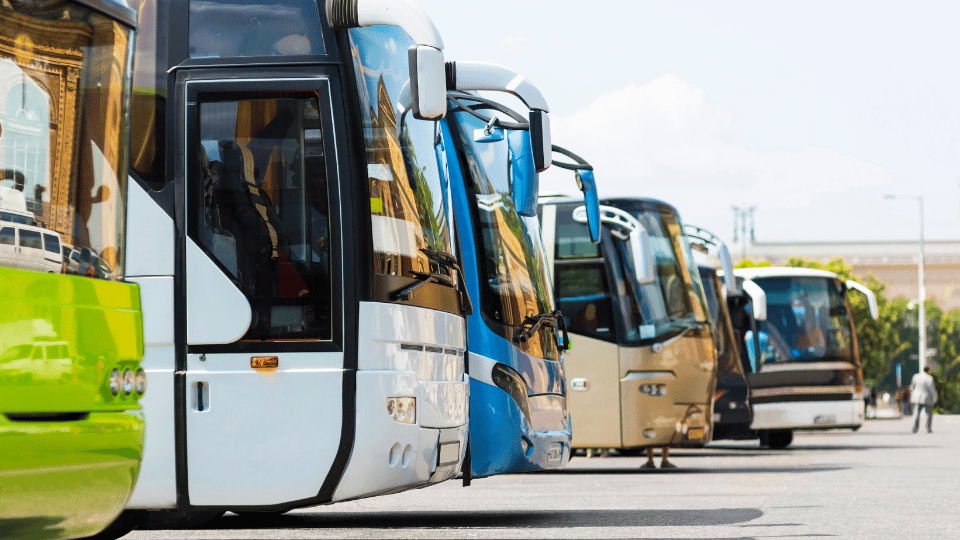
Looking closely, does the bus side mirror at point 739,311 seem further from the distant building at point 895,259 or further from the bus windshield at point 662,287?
the distant building at point 895,259

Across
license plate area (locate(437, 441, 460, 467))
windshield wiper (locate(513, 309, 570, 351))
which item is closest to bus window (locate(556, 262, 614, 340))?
windshield wiper (locate(513, 309, 570, 351))

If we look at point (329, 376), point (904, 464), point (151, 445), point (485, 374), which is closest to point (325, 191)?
point (329, 376)

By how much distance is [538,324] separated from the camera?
36.7 ft

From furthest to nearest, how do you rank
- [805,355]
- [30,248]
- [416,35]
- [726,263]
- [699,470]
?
[805,355], [726,263], [699,470], [416,35], [30,248]

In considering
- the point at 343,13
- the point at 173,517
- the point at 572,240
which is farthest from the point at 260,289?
the point at 572,240

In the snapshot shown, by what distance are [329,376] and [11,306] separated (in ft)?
8.91

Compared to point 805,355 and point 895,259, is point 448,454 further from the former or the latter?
point 895,259

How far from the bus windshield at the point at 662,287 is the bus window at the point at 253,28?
9.60m

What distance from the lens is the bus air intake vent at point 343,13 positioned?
7523 mm

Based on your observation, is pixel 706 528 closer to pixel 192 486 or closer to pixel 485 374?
pixel 485 374

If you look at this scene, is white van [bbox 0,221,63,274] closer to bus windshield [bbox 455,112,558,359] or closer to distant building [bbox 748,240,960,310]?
bus windshield [bbox 455,112,558,359]

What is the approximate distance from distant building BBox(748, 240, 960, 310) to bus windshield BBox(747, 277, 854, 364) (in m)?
85.6

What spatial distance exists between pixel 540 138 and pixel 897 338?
72.3 m

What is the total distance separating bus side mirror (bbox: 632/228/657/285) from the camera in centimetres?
1606
